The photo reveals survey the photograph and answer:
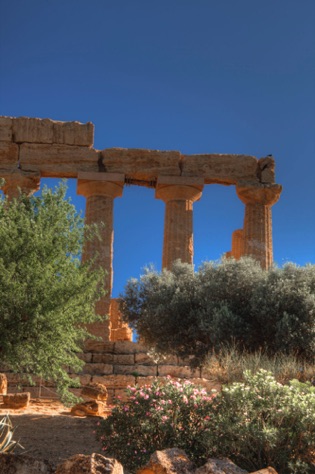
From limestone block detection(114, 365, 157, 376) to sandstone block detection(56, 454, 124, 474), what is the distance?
15063 millimetres

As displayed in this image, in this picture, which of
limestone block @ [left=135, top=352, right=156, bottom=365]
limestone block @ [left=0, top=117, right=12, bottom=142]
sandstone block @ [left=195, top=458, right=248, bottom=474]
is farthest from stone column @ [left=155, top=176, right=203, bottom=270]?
sandstone block @ [left=195, top=458, right=248, bottom=474]

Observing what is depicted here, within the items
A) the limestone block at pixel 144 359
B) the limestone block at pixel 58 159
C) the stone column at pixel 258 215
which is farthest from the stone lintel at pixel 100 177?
the limestone block at pixel 144 359

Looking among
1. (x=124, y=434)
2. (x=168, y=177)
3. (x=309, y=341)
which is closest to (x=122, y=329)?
(x=168, y=177)

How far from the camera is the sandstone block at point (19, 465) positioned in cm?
436

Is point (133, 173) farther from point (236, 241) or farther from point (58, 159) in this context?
point (236, 241)

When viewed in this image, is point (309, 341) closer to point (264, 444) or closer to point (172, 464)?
point (264, 444)

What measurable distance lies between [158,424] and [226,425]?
42.8 inches

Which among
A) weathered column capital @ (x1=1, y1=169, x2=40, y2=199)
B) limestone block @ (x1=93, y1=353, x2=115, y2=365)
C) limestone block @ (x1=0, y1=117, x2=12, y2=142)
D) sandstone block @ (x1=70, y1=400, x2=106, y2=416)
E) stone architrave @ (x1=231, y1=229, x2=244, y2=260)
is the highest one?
limestone block @ (x1=0, y1=117, x2=12, y2=142)

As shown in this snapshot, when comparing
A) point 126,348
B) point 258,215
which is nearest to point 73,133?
point 258,215

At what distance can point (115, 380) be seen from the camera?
1891 cm

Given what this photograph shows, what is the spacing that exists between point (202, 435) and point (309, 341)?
296 inches

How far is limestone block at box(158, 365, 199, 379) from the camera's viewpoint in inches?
776

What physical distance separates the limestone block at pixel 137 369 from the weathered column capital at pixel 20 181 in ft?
24.5

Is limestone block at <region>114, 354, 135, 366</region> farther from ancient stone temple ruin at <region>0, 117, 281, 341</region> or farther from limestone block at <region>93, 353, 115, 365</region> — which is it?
ancient stone temple ruin at <region>0, 117, 281, 341</region>
